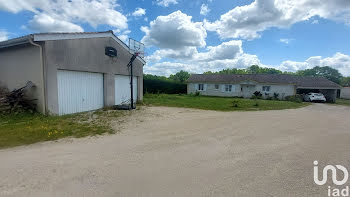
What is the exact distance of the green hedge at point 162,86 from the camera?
24.7 metres

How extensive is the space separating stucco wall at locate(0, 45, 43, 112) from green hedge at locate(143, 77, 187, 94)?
15870mm

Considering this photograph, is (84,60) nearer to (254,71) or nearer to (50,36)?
(50,36)

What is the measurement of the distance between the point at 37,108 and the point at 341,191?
32.1ft

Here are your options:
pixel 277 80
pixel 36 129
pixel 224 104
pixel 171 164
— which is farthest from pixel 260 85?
pixel 36 129

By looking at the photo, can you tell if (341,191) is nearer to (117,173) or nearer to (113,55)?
(117,173)

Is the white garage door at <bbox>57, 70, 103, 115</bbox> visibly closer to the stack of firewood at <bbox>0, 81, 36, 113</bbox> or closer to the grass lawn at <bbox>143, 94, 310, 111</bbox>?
the stack of firewood at <bbox>0, 81, 36, 113</bbox>

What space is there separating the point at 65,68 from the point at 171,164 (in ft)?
22.7

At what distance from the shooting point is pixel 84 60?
845 centimetres

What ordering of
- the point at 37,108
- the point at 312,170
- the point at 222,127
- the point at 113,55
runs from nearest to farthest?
the point at 312,170, the point at 222,127, the point at 37,108, the point at 113,55

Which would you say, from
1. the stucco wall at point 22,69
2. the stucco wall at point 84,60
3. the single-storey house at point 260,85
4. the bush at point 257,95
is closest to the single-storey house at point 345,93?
the single-storey house at point 260,85

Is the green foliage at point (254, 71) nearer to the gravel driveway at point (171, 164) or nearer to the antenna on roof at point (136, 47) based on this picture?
the antenna on roof at point (136, 47)

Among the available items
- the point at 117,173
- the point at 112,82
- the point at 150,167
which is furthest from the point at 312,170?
the point at 112,82

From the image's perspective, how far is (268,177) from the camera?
290cm

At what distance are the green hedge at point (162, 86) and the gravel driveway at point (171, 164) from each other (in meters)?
19.4
